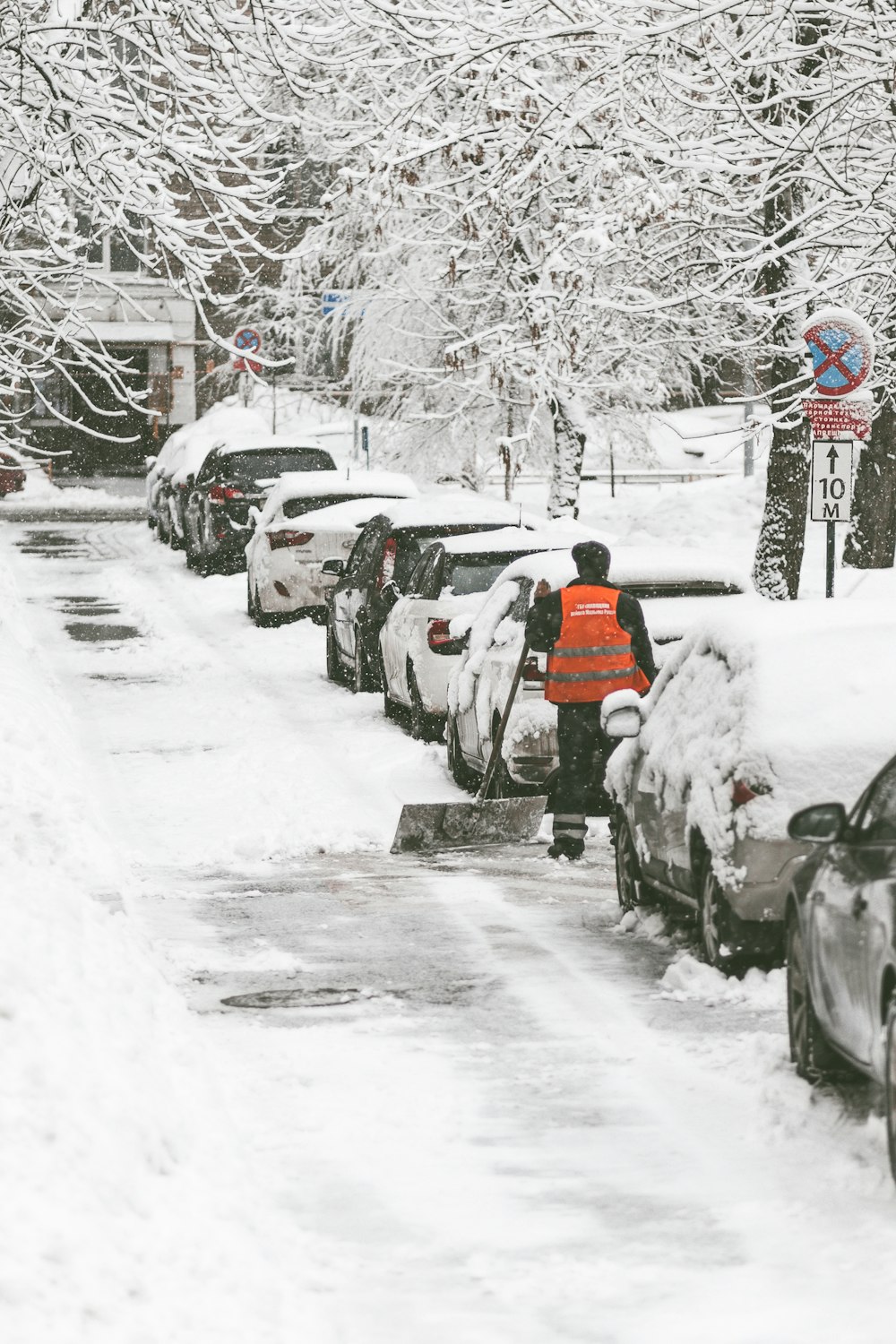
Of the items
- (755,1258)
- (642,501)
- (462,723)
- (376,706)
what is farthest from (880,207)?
(642,501)

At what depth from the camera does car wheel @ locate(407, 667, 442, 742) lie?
16.3 m

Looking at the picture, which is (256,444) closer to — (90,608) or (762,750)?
(90,608)

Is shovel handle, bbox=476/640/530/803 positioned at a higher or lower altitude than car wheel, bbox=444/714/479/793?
higher

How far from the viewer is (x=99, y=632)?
25.0 metres

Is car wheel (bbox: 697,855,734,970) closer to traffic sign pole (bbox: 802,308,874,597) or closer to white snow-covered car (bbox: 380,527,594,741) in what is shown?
white snow-covered car (bbox: 380,527,594,741)

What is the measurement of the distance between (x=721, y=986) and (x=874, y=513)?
2106 cm

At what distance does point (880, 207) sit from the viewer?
15.2 metres

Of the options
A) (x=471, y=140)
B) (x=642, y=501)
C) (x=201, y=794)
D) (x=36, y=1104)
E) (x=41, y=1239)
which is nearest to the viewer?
(x=41, y=1239)

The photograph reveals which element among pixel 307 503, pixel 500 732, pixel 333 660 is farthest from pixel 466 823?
pixel 307 503

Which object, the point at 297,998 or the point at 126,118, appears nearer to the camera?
the point at 297,998

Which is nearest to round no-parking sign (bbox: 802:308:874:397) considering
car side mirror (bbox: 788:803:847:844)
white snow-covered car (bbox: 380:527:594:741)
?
white snow-covered car (bbox: 380:527:594:741)

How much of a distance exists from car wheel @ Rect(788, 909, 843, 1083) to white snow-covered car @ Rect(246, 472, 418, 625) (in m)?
17.3

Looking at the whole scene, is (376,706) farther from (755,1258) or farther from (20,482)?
(20,482)

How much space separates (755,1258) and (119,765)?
1074cm
